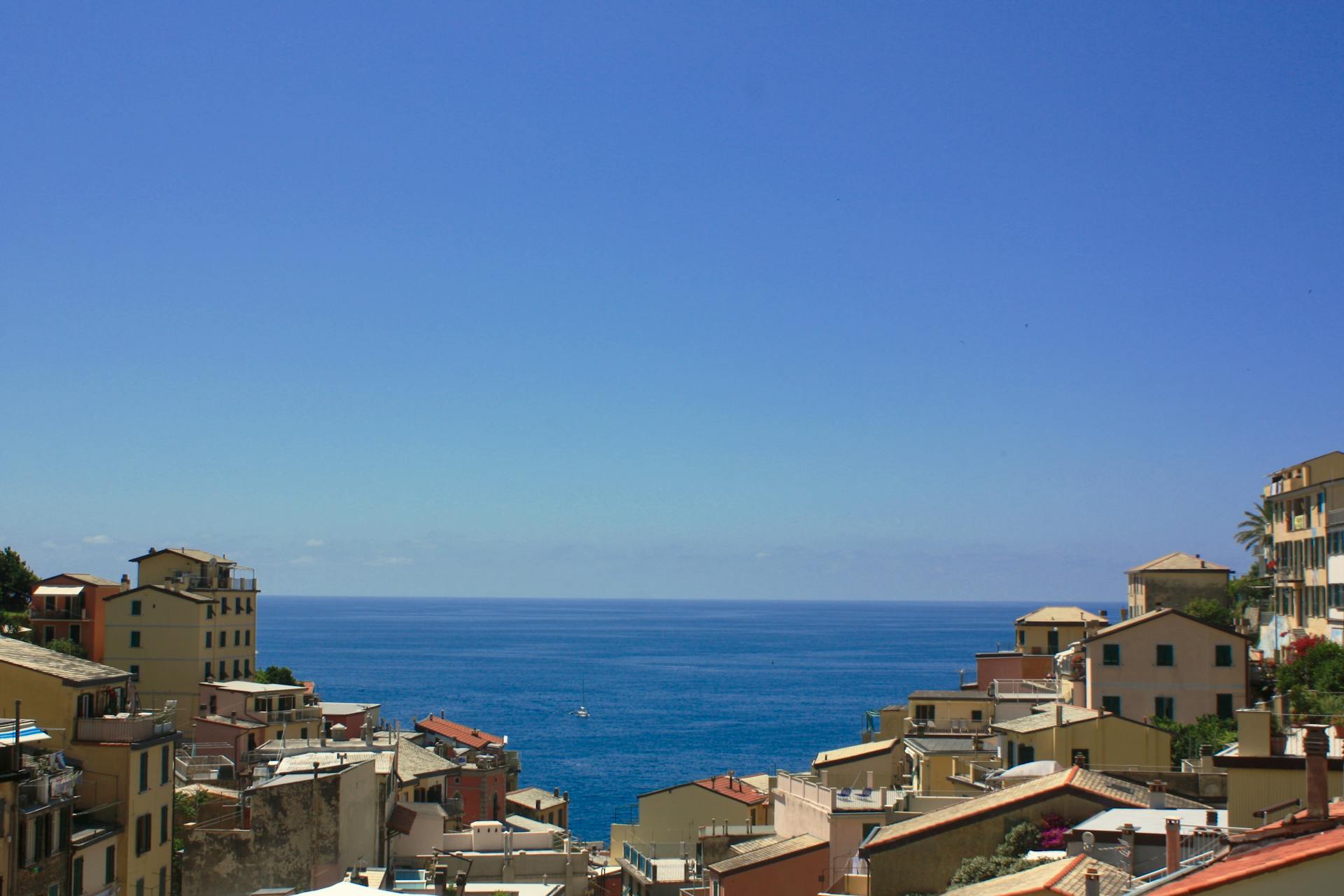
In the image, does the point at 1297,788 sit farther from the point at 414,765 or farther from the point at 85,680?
the point at 414,765

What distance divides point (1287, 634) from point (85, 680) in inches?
1851

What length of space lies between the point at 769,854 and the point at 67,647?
54.1 m

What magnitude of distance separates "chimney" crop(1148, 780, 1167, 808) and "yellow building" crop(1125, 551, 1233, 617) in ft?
135

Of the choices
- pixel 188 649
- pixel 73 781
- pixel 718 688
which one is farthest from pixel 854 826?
pixel 718 688

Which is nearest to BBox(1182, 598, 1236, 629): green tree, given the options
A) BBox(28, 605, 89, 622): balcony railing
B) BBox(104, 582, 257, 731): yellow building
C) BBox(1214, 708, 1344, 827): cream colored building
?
BBox(1214, 708, 1344, 827): cream colored building

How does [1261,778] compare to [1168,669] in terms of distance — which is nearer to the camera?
[1261,778]

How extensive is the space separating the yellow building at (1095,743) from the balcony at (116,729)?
22969 mm

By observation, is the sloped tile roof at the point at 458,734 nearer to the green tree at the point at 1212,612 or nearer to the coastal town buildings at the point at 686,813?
the coastal town buildings at the point at 686,813

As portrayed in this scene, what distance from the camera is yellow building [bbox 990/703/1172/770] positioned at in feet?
125

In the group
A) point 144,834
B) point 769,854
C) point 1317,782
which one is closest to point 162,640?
point 144,834

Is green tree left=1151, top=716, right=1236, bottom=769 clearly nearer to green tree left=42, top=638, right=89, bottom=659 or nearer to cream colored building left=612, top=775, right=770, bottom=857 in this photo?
cream colored building left=612, top=775, right=770, bottom=857

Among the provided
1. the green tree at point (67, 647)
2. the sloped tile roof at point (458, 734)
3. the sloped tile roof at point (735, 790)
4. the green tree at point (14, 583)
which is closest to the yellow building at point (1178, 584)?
the sloped tile roof at point (735, 790)

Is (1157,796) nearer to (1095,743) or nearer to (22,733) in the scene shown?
(1095,743)

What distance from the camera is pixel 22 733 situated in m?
28.3
